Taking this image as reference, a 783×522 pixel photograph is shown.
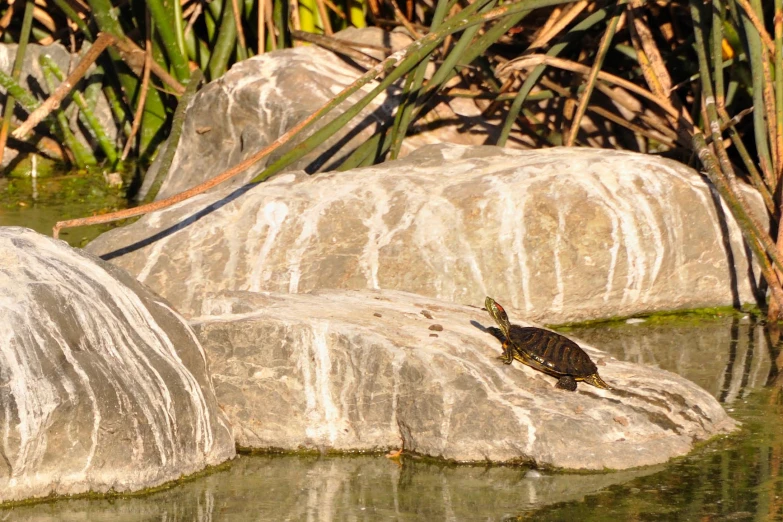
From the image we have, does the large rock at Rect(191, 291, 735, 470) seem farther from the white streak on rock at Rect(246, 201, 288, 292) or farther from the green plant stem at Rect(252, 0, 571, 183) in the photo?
the green plant stem at Rect(252, 0, 571, 183)

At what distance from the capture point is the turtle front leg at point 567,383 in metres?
5.12

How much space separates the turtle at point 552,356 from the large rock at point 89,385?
1.31 meters

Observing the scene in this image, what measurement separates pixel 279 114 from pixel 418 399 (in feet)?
13.4

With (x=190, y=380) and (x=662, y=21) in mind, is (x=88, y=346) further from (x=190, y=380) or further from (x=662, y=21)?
(x=662, y=21)

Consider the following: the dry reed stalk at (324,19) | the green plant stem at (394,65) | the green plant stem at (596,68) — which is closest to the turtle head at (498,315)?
the green plant stem at (394,65)

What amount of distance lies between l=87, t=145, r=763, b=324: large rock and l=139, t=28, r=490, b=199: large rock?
141cm

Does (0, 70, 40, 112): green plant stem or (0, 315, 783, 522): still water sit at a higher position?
(0, 70, 40, 112): green plant stem

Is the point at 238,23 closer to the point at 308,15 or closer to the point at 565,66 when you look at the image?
the point at 308,15

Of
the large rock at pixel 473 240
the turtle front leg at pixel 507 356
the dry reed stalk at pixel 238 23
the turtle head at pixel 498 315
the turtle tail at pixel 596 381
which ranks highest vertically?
the dry reed stalk at pixel 238 23

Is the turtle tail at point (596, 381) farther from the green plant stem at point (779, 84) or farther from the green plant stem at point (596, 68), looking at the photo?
the green plant stem at point (596, 68)

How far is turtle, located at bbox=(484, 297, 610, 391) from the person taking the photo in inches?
202

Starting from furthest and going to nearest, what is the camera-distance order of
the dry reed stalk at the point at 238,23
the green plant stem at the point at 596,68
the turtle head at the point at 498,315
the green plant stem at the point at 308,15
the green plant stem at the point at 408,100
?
the green plant stem at the point at 308,15 < the dry reed stalk at the point at 238,23 < the green plant stem at the point at 596,68 < the green plant stem at the point at 408,100 < the turtle head at the point at 498,315

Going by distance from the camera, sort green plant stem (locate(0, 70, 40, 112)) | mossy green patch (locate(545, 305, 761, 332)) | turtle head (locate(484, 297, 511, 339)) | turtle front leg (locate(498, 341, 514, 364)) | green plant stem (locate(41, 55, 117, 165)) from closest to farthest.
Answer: turtle front leg (locate(498, 341, 514, 364)) < turtle head (locate(484, 297, 511, 339)) < mossy green patch (locate(545, 305, 761, 332)) < green plant stem (locate(0, 70, 40, 112)) < green plant stem (locate(41, 55, 117, 165))

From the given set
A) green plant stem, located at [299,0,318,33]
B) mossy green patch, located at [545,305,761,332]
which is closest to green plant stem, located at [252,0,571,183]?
mossy green patch, located at [545,305,761,332]
